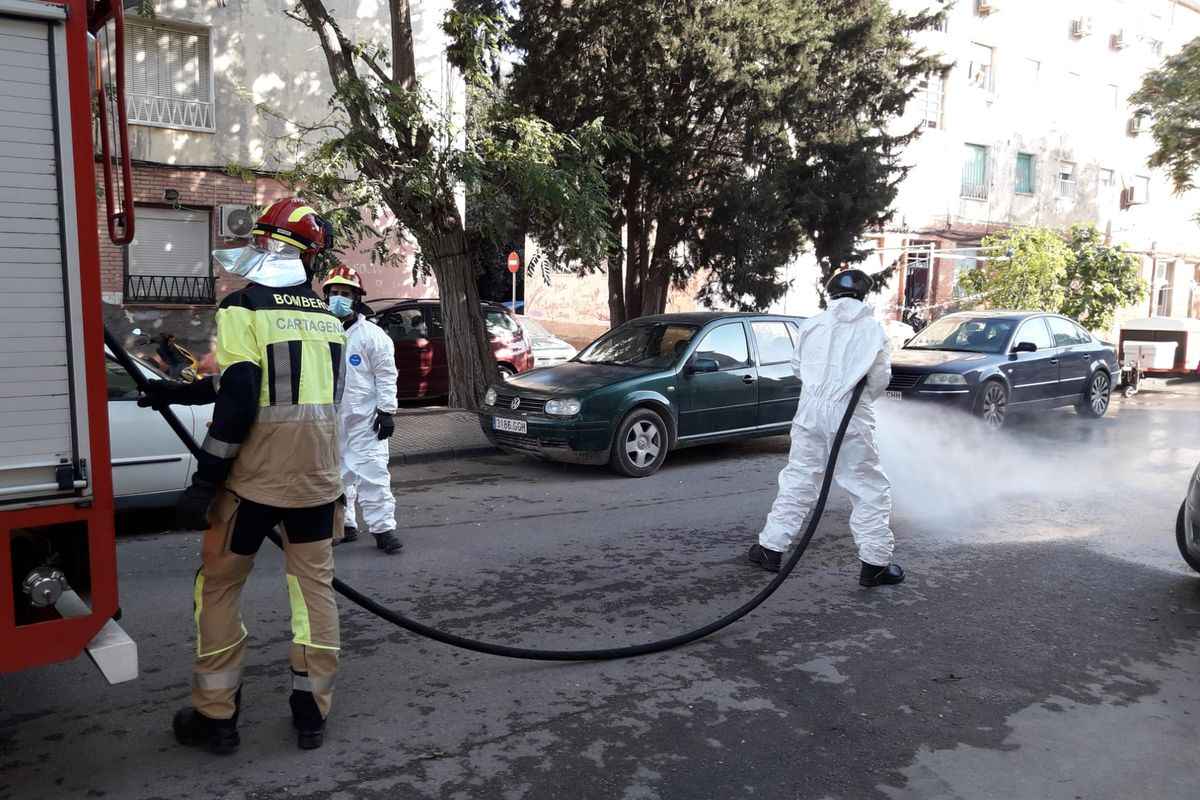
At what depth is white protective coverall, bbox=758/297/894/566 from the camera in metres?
5.66

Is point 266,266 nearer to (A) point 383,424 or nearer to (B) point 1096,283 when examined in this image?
(A) point 383,424

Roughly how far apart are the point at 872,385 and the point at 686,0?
9.43 m

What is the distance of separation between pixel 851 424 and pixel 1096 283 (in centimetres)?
1547

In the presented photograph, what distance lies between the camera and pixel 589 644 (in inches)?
186

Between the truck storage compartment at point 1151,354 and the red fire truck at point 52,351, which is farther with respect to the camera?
the truck storage compartment at point 1151,354

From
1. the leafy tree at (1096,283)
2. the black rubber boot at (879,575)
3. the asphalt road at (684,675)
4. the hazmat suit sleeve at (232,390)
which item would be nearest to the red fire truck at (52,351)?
the hazmat suit sleeve at (232,390)

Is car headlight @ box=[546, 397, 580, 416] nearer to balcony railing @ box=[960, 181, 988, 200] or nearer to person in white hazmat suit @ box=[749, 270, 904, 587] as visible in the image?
person in white hazmat suit @ box=[749, 270, 904, 587]

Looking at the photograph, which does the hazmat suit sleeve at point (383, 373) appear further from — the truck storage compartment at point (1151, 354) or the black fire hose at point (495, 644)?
the truck storage compartment at point (1151, 354)

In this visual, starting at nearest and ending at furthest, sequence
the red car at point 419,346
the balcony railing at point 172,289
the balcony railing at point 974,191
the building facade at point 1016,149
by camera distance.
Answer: the red car at point 419,346 → the balcony railing at point 172,289 → the building facade at point 1016,149 → the balcony railing at point 974,191

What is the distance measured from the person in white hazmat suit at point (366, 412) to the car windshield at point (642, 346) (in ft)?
12.1

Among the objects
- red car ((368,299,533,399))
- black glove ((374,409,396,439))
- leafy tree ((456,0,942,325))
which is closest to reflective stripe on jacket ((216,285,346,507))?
black glove ((374,409,396,439))

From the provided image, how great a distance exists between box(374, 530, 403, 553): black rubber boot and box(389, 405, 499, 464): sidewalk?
11.6ft

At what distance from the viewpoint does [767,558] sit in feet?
19.7

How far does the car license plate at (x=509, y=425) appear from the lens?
9086mm
